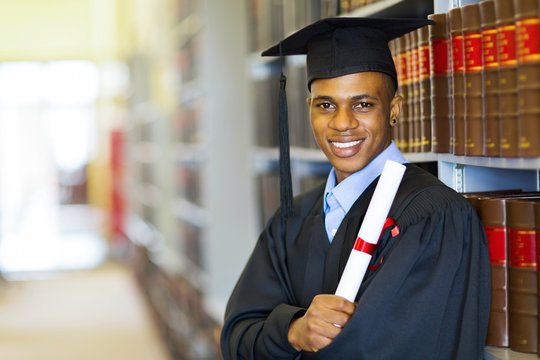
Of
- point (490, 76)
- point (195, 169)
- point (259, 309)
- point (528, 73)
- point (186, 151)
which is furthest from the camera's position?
point (186, 151)

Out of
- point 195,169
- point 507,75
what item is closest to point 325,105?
point 507,75

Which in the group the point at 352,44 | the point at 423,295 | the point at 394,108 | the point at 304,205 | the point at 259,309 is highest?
the point at 352,44

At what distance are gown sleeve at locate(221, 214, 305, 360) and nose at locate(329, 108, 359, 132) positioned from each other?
0.38 meters

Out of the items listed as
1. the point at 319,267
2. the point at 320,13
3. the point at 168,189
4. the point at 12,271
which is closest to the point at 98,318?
the point at 168,189

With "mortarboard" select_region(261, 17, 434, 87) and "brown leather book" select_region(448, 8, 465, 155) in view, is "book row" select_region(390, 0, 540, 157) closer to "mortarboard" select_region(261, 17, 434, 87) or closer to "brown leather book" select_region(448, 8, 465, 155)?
"brown leather book" select_region(448, 8, 465, 155)

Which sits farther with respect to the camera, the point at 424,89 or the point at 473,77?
the point at 424,89

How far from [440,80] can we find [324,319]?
2.21 ft

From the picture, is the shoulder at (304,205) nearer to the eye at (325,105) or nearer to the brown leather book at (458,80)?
the eye at (325,105)

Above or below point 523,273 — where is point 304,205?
above

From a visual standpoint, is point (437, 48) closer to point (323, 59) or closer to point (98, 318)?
point (323, 59)

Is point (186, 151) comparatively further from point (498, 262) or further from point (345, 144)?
point (498, 262)

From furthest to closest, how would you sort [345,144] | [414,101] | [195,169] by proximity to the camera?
[195,169] → [414,101] → [345,144]

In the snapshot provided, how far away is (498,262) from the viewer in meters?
1.60

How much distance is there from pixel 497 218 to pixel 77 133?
1178 centimetres
